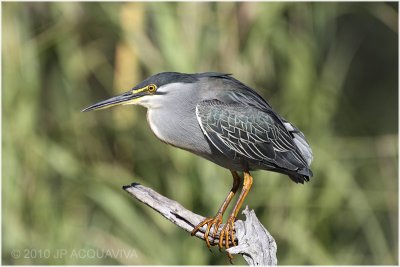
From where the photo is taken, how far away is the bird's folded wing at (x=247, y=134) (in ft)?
14.6

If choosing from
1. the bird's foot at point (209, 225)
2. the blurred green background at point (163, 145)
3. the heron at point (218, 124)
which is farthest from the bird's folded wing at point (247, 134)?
the blurred green background at point (163, 145)

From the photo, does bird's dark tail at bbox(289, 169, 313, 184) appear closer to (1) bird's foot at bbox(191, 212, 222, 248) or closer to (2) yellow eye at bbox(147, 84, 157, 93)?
(1) bird's foot at bbox(191, 212, 222, 248)

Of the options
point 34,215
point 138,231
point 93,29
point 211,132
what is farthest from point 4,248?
point 211,132

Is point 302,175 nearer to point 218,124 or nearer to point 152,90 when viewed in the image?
point 218,124

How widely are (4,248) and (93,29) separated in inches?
67.6

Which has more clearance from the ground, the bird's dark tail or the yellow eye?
the yellow eye

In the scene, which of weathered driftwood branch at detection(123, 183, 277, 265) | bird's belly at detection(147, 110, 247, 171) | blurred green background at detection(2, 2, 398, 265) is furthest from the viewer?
blurred green background at detection(2, 2, 398, 265)

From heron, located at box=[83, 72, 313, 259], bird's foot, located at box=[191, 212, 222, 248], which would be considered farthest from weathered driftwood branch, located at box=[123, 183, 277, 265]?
heron, located at box=[83, 72, 313, 259]

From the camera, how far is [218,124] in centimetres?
444

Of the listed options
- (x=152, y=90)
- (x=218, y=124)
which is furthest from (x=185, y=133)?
(x=152, y=90)

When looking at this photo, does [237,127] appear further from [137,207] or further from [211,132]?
[137,207]

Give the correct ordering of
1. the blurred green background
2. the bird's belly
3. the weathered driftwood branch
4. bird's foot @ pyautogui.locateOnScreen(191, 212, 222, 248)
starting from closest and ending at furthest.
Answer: the weathered driftwood branch, bird's foot @ pyautogui.locateOnScreen(191, 212, 222, 248), the bird's belly, the blurred green background

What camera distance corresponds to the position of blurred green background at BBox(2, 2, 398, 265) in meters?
5.68

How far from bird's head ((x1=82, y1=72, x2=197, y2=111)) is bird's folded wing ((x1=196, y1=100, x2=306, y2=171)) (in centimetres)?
19
